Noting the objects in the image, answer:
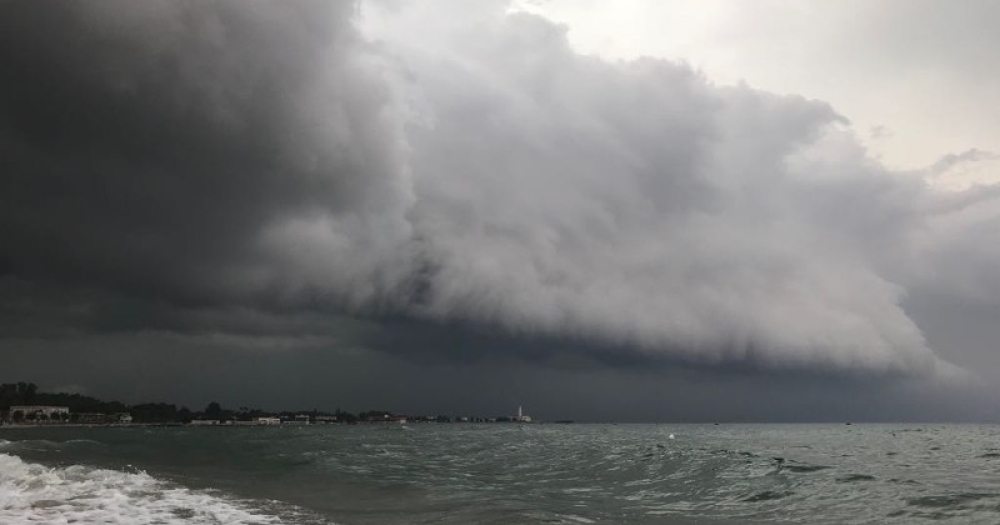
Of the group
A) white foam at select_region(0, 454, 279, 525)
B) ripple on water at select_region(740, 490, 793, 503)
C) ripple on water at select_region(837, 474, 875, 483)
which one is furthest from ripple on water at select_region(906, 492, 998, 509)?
white foam at select_region(0, 454, 279, 525)

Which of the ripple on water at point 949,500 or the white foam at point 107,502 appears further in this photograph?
the ripple on water at point 949,500

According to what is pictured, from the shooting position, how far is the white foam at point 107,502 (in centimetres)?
1526

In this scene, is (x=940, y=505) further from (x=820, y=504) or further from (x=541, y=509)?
(x=541, y=509)

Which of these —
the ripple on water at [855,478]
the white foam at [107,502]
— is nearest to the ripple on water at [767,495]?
the ripple on water at [855,478]

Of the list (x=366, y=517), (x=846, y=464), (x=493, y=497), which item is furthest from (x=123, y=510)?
(x=846, y=464)

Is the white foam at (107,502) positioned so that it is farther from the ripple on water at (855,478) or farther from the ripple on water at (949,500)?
the ripple on water at (855,478)

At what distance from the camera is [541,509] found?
63.9ft

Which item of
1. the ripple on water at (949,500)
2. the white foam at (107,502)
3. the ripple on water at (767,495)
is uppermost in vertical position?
the ripple on water at (949,500)

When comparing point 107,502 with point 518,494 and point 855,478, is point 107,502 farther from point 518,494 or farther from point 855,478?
point 855,478

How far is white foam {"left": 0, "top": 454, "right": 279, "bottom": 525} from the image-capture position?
15.3 m

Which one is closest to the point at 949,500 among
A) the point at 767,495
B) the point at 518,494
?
the point at 767,495

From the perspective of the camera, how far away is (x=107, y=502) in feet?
57.7

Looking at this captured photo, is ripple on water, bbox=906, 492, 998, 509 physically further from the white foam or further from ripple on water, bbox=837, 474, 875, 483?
the white foam

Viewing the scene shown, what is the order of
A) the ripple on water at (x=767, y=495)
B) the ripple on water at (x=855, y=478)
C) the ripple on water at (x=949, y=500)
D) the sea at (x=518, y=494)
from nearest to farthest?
the sea at (x=518, y=494) < the ripple on water at (x=949, y=500) < the ripple on water at (x=767, y=495) < the ripple on water at (x=855, y=478)
